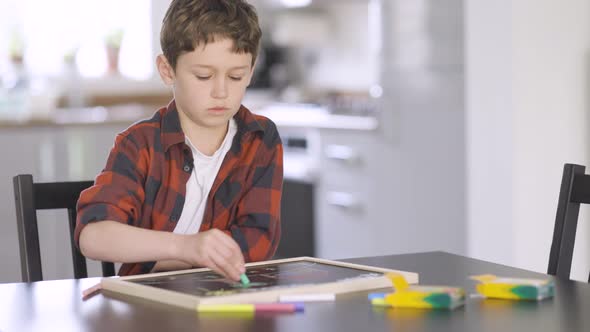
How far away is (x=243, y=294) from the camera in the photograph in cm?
120

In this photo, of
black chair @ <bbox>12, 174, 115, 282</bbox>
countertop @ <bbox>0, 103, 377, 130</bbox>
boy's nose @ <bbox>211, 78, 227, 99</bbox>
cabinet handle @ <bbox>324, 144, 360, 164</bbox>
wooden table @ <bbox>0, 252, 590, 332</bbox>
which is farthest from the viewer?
cabinet handle @ <bbox>324, 144, 360, 164</bbox>

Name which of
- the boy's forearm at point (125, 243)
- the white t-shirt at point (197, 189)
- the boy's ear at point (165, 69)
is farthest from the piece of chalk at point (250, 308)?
the boy's ear at point (165, 69)

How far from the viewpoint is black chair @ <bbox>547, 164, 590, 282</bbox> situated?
63.7 inches

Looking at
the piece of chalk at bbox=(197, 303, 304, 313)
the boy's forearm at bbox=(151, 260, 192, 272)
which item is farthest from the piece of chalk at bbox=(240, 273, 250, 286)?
the boy's forearm at bbox=(151, 260, 192, 272)

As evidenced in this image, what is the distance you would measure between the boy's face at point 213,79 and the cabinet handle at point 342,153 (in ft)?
9.27

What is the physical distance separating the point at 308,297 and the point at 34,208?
638mm

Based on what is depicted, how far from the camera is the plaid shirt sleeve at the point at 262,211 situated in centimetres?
162

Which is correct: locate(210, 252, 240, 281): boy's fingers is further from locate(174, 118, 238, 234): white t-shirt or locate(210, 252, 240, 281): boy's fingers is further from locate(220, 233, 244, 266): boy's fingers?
locate(174, 118, 238, 234): white t-shirt

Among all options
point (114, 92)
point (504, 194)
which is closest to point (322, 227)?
point (504, 194)

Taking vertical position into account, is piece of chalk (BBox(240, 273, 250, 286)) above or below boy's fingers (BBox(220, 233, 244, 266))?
below

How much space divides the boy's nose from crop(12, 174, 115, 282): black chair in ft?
1.15

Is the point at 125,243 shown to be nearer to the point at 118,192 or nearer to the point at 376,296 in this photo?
the point at 118,192

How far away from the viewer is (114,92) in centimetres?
668

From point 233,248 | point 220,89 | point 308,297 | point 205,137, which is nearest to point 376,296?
point 308,297
